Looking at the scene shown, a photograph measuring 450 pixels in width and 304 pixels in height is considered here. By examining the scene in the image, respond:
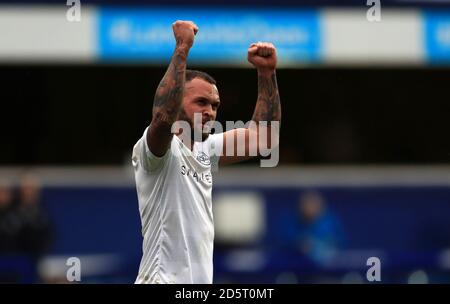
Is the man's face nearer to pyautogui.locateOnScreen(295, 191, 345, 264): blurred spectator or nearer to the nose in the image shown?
the nose

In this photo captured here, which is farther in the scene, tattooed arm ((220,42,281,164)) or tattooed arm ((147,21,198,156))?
tattooed arm ((220,42,281,164))

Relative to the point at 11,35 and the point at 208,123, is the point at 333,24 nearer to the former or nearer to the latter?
the point at 11,35

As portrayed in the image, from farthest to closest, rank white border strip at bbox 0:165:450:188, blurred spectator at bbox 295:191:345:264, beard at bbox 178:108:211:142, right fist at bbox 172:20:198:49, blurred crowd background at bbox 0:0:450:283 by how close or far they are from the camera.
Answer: white border strip at bbox 0:165:450:188
blurred crowd background at bbox 0:0:450:283
blurred spectator at bbox 295:191:345:264
beard at bbox 178:108:211:142
right fist at bbox 172:20:198:49

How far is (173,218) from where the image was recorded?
18.6ft

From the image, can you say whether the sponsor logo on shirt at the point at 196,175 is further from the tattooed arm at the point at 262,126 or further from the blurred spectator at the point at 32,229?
the blurred spectator at the point at 32,229

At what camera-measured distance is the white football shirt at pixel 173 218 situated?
566cm

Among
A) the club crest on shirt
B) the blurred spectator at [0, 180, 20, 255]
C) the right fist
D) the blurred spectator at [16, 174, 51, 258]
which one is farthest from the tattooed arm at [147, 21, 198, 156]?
the blurred spectator at [0, 180, 20, 255]

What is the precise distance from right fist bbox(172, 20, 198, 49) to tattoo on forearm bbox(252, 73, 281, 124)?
0.79 m

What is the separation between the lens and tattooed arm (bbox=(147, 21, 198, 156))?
219 inches

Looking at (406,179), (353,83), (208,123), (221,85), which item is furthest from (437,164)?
(208,123)

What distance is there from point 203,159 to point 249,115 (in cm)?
1113

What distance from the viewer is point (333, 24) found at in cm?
1745

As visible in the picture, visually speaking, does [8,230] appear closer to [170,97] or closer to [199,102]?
[199,102]

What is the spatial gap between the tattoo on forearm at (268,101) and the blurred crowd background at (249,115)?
32.0 ft
